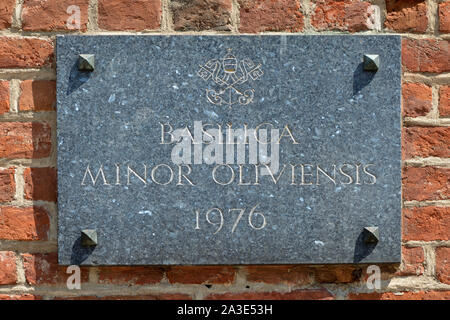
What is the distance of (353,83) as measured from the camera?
1596mm

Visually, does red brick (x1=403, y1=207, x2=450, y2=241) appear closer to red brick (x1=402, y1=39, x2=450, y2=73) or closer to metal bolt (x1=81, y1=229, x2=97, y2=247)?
red brick (x1=402, y1=39, x2=450, y2=73)

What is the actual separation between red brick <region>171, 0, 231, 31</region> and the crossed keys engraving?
0.09 m

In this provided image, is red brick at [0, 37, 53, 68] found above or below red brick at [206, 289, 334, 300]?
above

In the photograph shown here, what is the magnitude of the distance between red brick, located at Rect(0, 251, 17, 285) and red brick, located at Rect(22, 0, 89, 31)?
23.7 inches

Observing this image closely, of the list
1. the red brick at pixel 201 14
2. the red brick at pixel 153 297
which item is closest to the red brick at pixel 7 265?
the red brick at pixel 153 297

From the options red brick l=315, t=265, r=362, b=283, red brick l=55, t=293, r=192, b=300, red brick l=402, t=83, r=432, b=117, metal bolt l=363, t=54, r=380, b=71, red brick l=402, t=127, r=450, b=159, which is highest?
metal bolt l=363, t=54, r=380, b=71

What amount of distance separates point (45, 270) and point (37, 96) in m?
0.46

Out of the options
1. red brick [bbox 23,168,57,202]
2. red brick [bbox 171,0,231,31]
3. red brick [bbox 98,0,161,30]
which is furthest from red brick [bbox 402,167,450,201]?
red brick [bbox 23,168,57,202]

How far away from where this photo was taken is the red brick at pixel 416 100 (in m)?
1.62

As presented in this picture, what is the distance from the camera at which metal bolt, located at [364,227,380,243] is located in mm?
1572

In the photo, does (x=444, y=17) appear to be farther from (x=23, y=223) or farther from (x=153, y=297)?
(x=23, y=223)
